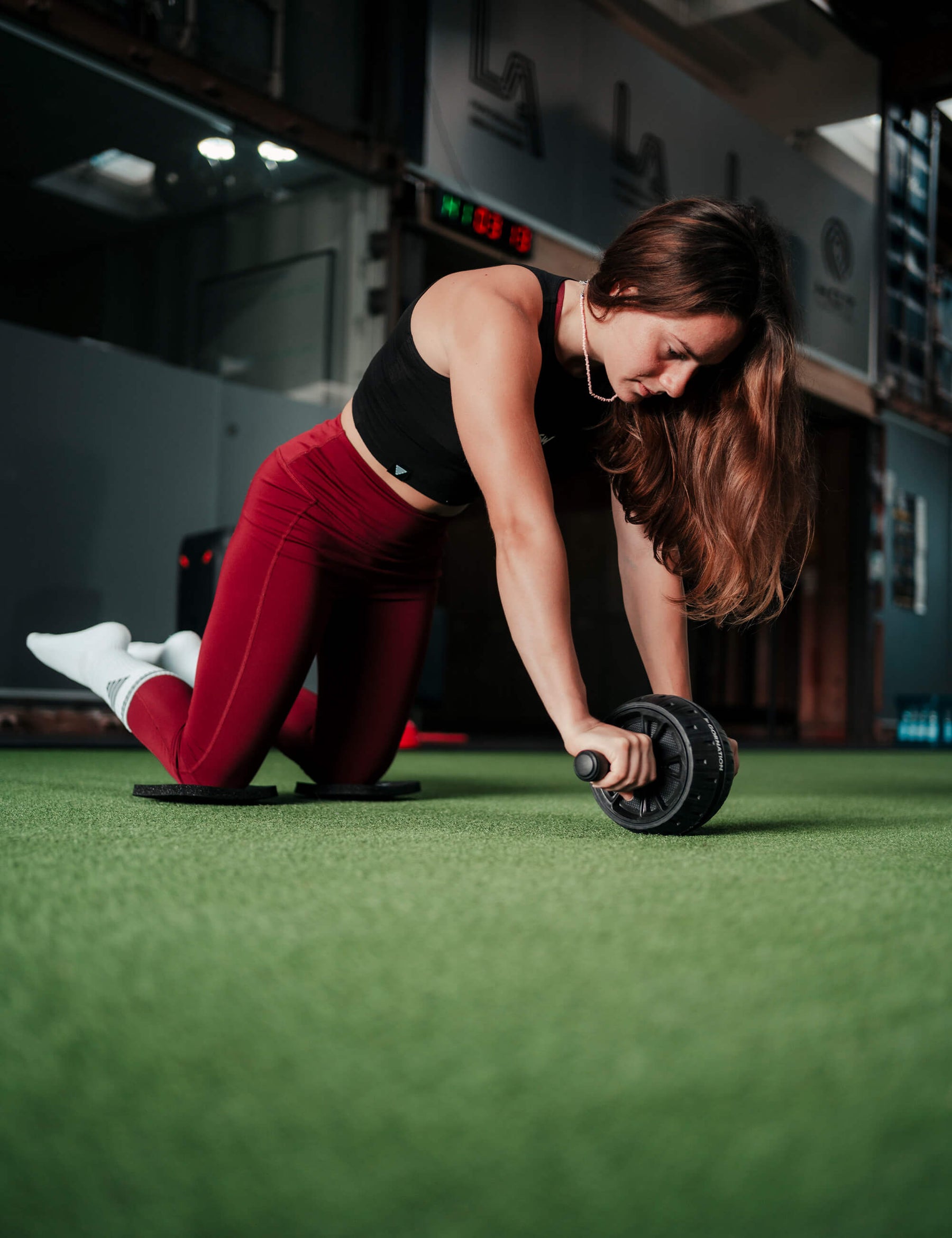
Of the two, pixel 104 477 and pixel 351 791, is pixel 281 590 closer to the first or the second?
pixel 351 791

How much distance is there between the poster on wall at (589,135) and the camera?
215 inches

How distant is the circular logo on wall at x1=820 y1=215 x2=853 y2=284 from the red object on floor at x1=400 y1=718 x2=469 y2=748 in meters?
4.75

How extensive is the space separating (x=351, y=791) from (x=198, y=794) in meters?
0.30

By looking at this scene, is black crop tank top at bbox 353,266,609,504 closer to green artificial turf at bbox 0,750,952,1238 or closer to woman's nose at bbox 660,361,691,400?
woman's nose at bbox 660,361,691,400

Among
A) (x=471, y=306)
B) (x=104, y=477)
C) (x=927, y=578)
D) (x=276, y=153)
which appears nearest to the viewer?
(x=471, y=306)

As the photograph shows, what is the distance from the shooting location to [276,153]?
5023 mm

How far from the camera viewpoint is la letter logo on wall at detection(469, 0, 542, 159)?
18.1 ft

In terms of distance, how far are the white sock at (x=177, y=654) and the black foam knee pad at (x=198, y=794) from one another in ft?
0.95

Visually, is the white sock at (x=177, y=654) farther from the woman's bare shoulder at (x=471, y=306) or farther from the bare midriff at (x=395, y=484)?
the woman's bare shoulder at (x=471, y=306)

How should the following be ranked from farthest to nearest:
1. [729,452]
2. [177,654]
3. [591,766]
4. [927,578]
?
[927,578]
[177,654]
[729,452]
[591,766]

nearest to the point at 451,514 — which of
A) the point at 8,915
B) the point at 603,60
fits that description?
the point at 8,915

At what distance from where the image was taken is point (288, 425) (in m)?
5.20

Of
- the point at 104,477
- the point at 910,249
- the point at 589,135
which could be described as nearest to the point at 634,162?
the point at 589,135

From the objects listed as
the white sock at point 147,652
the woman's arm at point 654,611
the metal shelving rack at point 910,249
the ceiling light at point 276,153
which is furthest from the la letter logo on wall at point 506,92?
the woman's arm at point 654,611
